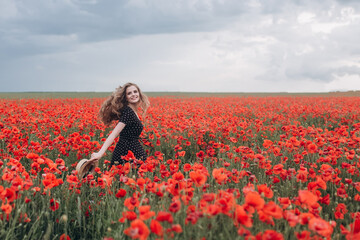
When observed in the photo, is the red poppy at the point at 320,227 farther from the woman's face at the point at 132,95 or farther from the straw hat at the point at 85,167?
the woman's face at the point at 132,95

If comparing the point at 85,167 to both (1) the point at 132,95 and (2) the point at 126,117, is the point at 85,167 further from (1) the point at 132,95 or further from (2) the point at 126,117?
(1) the point at 132,95

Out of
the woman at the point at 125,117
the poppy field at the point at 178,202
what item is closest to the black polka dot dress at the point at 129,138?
the woman at the point at 125,117

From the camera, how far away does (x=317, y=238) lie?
1.80 meters

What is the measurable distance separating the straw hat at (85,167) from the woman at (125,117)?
0.74 meters

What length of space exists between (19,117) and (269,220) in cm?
686

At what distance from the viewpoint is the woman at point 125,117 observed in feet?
15.5

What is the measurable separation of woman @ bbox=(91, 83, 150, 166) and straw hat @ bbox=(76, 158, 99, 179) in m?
0.74

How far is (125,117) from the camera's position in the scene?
467 centimetres

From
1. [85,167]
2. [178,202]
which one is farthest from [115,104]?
[178,202]

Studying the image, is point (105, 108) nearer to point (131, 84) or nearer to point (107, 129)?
point (131, 84)

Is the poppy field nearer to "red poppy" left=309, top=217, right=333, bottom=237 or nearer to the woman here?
"red poppy" left=309, top=217, right=333, bottom=237

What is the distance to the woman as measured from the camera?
4723 mm

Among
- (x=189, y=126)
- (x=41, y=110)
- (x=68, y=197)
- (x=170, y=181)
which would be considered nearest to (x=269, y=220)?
(x=170, y=181)

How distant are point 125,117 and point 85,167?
3.66 feet
